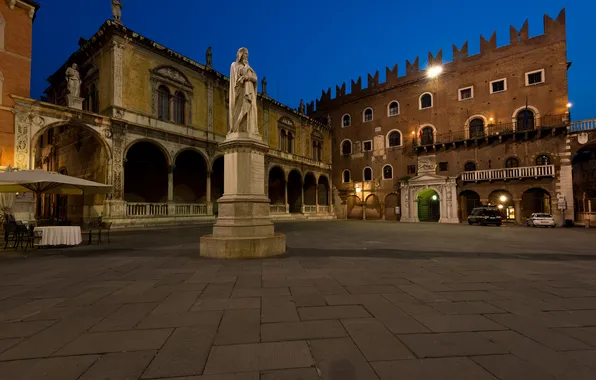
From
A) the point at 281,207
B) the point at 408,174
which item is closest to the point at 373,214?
the point at 408,174

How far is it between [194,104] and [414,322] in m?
21.3

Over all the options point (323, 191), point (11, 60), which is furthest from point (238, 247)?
point (323, 191)

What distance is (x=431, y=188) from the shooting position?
27.1 m

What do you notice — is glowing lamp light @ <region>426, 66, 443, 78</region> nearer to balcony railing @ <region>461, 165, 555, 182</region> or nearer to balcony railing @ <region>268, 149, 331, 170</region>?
balcony railing @ <region>461, 165, 555, 182</region>

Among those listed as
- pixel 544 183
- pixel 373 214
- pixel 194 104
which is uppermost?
pixel 194 104

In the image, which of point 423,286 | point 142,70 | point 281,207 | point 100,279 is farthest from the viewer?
point 281,207

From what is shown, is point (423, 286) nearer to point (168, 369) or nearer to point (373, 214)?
point (168, 369)

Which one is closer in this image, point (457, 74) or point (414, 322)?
point (414, 322)

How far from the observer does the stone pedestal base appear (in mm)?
6375

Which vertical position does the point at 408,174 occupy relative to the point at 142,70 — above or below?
below

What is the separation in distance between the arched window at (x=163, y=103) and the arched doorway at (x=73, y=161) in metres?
4.15

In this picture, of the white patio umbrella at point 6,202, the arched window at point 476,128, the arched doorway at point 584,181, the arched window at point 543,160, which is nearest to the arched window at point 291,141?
the arched window at point 476,128

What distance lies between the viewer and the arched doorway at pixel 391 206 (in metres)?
30.0

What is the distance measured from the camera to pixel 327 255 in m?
7.00
